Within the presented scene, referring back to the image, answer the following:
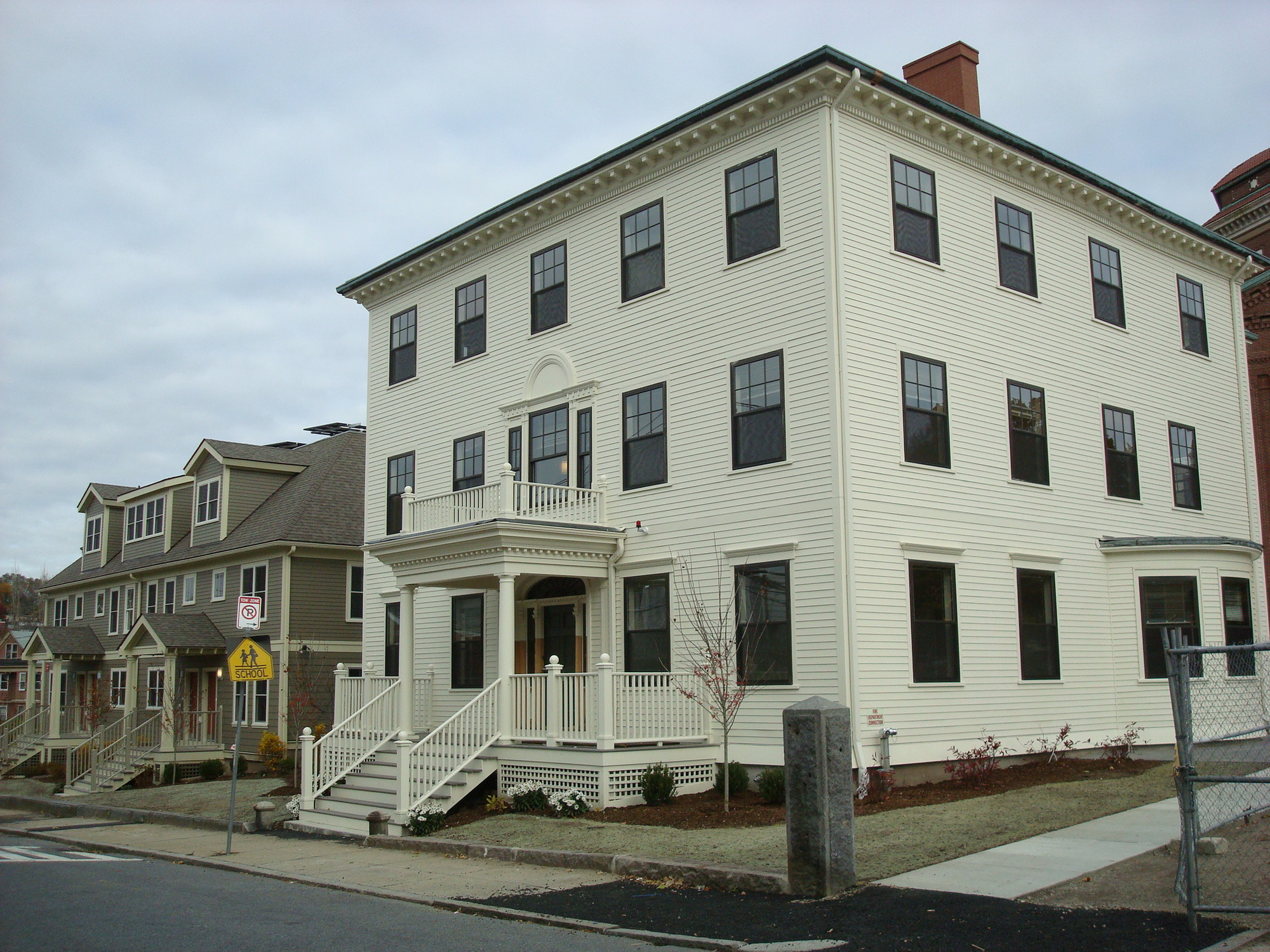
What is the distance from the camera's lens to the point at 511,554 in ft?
62.0

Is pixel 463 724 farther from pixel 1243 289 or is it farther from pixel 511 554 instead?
pixel 1243 289

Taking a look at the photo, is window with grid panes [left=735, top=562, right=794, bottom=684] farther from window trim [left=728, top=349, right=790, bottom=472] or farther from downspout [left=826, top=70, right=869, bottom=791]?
window trim [left=728, top=349, right=790, bottom=472]

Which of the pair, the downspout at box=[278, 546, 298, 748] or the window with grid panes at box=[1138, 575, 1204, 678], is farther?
the downspout at box=[278, 546, 298, 748]

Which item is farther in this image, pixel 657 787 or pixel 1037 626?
pixel 1037 626

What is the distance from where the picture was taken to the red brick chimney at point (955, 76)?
2141cm

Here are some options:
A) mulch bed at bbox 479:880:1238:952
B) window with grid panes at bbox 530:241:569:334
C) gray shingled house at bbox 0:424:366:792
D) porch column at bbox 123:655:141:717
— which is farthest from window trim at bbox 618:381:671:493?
porch column at bbox 123:655:141:717

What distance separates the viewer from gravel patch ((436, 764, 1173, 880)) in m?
11.9

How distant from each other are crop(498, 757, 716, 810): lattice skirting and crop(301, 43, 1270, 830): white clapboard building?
7cm

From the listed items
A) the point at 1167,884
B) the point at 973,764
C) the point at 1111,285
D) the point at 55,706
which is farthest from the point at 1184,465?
the point at 55,706

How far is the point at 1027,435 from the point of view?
20.3 meters

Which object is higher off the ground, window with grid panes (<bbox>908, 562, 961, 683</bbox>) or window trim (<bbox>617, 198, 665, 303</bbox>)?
window trim (<bbox>617, 198, 665, 303</bbox>)

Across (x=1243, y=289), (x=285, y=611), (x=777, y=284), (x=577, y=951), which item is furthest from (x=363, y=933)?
(x=1243, y=289)

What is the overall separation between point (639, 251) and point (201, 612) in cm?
2358

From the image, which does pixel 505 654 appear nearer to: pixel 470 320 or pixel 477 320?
pixel 477 320
